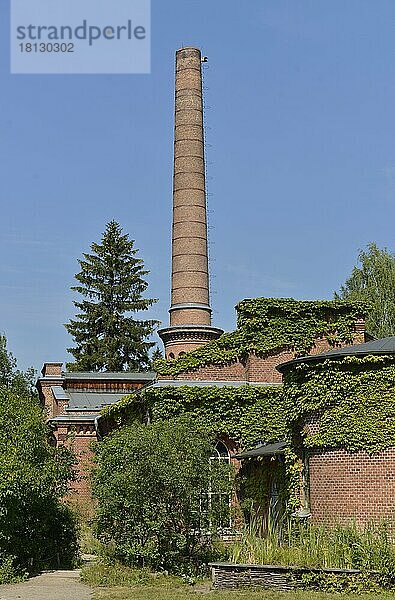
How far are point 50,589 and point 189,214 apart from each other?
2375 cm

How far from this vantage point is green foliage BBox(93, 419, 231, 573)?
1930cm

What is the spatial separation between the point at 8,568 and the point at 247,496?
8.68 m

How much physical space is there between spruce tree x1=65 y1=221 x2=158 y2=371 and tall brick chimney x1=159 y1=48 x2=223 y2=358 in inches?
711

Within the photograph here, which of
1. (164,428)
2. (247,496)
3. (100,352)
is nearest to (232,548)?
(164,428)

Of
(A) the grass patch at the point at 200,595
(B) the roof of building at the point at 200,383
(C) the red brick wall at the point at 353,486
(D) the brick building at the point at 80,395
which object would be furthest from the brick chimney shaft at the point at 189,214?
(A) the grass patch at the point at 200,595

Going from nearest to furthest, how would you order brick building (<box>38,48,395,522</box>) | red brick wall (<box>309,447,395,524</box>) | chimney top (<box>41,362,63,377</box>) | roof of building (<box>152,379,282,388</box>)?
red brick wall (<box>309,447,395,524</box>)
brick building (<box>38,48,395,522</box>)
roof of building (<box>152,379,282,388</box>)
chimney top (<box>41,362,63,377</box>)

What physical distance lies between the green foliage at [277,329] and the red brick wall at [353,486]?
28.3 ft

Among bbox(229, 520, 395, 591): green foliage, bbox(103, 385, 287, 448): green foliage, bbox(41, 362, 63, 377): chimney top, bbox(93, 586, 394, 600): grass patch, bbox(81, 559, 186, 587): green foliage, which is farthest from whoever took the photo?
bbox(41, 362, 63, 377): chimney top

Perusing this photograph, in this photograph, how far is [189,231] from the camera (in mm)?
39375

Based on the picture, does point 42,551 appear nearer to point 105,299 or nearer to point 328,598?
point 328,598

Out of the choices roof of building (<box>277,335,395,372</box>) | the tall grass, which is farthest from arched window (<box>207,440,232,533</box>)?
roof of building (<box>277,335,395,372</box>)

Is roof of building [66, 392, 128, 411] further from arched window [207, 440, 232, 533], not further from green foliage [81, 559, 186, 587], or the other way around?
arched window [207, 440, 232, 533]

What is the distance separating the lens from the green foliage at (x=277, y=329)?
93.4 ft

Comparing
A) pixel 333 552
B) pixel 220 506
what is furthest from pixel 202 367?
pixel 333 552
